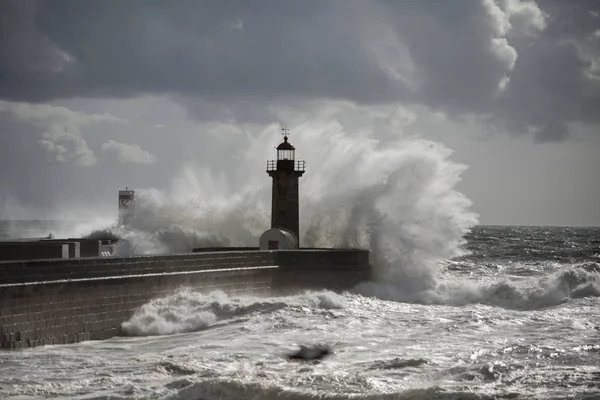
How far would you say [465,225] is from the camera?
80.4ft

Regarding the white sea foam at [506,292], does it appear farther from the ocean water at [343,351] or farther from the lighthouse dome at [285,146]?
the lighthouse dome at [285,146]

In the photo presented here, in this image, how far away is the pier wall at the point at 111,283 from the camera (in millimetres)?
12812

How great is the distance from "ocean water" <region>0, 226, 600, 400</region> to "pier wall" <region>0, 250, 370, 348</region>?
0.91 feet

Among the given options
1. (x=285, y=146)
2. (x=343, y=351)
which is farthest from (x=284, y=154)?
(x=343, y=351)

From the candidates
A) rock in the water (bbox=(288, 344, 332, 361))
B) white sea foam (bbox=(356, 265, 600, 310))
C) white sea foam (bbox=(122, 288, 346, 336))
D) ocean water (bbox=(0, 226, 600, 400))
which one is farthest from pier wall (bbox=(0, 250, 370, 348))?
rock in the water (bbox=(288, 344, 332, 361))

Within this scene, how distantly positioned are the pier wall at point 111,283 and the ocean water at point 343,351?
28 cm

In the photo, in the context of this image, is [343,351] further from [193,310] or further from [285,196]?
[285,196]

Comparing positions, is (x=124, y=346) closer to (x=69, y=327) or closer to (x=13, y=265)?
(x=69, y=327)

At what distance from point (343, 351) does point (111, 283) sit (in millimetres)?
4090

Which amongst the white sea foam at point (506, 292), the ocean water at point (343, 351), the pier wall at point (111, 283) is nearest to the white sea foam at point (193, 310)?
the ocean water at point (343, 351)

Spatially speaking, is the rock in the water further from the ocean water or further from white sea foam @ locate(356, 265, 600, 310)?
white sea foam @ locate(356, 265, 600, 310)

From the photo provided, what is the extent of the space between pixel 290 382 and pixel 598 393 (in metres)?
3.51

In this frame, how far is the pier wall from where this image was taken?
1281cm

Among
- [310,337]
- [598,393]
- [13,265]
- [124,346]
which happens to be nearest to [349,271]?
[310,337]
